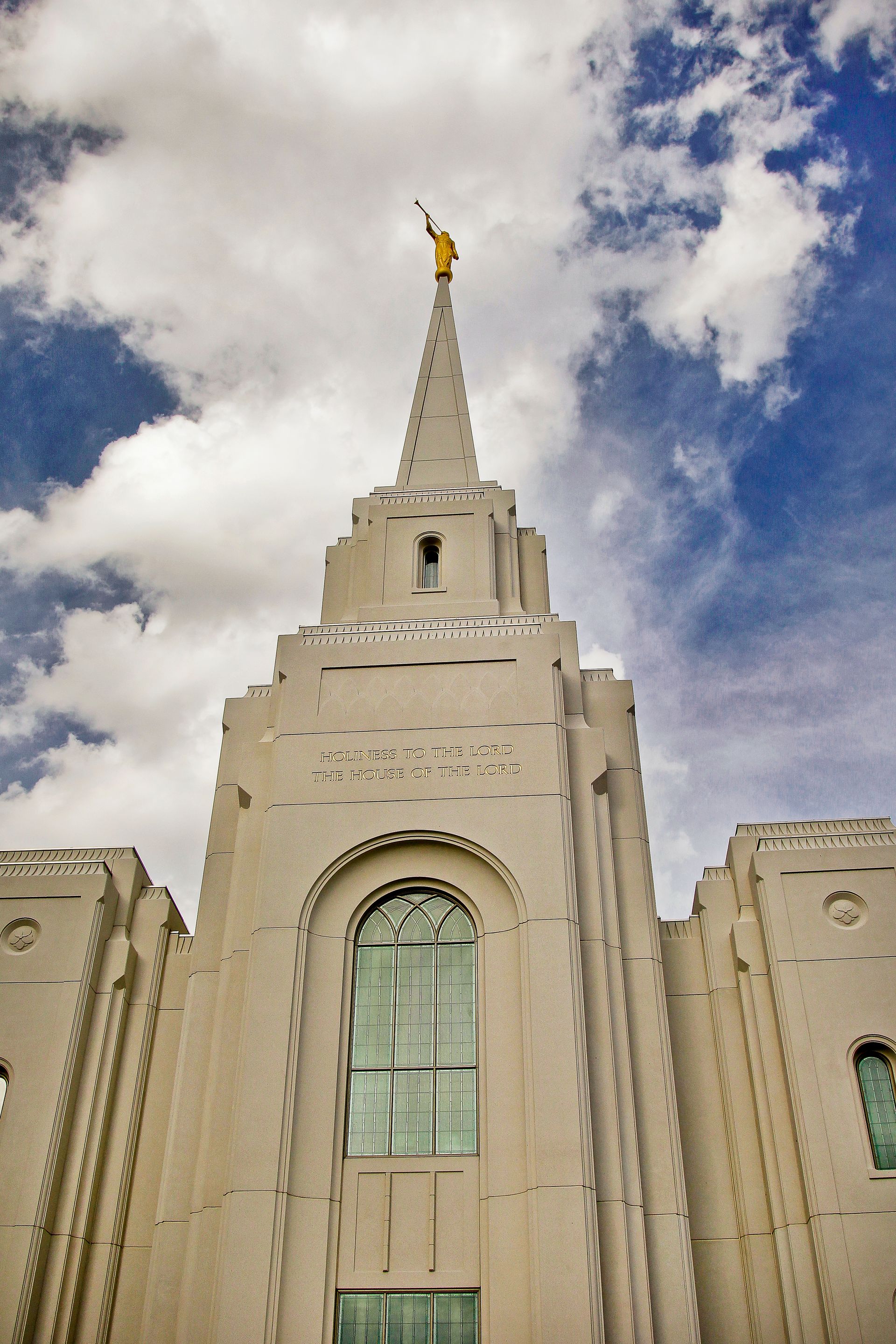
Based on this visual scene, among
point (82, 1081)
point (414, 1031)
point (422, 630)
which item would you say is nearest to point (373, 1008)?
point (414, 1031)

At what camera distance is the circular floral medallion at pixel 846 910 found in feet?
A: 68.0

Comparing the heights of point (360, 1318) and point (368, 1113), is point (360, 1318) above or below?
below

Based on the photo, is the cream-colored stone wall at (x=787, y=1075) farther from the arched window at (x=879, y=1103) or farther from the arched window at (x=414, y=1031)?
the arched window at (x=414, y=1031)

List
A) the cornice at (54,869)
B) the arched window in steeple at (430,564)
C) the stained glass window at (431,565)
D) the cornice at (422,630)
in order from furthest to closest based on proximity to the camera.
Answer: the stained glass window at (431,565)
the arched window in steeple at (430,564)
the cornice at (422,630)
the cornice at (54,869)

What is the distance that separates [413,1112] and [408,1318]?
3025 mm

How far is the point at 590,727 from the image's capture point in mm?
23297

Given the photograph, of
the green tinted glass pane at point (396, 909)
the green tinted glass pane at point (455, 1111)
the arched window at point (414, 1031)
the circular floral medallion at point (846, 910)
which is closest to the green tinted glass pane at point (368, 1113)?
the arched window at point (414, 1031)

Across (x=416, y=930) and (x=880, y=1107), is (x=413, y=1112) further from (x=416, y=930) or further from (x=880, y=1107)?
(x=880, y=1107)

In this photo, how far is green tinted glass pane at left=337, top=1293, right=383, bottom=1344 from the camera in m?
17.3

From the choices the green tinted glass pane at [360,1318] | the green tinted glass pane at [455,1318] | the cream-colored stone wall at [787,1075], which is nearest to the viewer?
the green tinted glass pane at [455,1318]

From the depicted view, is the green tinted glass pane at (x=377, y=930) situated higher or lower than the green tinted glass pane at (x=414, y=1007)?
higher

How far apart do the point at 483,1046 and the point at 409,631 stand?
8.93 m

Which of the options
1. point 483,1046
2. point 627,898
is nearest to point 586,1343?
point 483,1046

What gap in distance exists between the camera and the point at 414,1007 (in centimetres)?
2011
